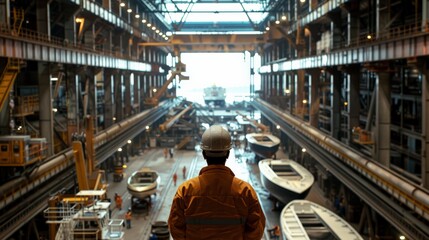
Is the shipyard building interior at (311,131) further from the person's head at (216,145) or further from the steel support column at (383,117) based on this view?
the person's head at (216,145)

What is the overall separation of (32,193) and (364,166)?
16.4 m

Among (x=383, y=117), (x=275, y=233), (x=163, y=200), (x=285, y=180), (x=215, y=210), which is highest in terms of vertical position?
(x=215, y=210)

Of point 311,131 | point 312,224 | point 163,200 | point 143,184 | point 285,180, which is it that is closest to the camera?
point 312,224

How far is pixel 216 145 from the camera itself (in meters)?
4.93

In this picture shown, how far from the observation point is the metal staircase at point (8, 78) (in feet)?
72.8

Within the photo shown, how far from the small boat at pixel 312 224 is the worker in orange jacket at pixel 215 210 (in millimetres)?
18243

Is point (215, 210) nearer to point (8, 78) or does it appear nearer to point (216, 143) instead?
point (216, 143)

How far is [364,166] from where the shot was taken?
26984mm

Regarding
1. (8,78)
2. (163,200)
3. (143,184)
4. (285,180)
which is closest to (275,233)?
(285,180)

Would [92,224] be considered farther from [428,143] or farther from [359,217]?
[359,217]

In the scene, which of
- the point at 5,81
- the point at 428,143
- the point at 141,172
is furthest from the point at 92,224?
the point at 141,172

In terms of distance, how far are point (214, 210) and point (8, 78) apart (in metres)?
20.3

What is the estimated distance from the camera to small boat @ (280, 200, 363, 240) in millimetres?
22625

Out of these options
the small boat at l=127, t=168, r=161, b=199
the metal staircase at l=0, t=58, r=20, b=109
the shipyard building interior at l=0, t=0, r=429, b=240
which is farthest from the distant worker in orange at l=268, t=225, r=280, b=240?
A: the metal staircase at l=0, t=58, r=20, b=109
